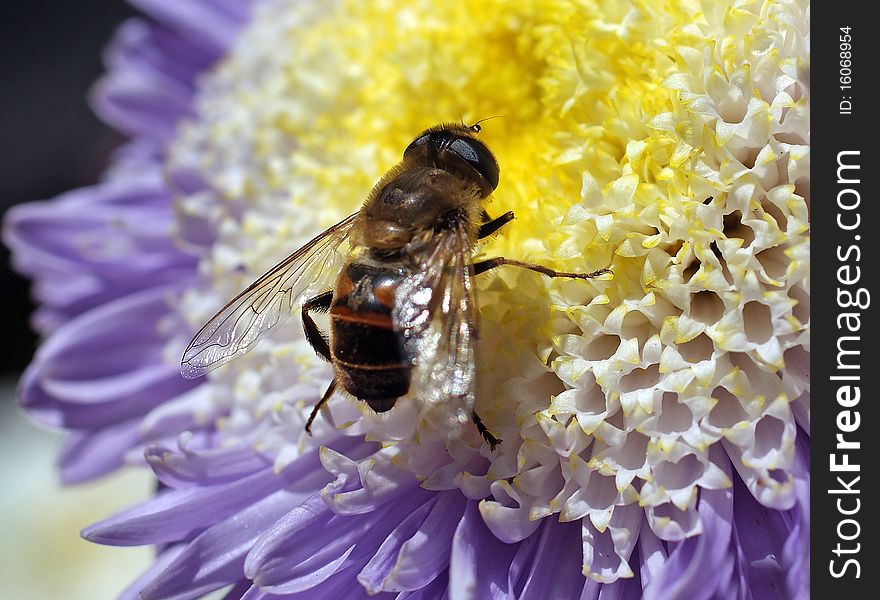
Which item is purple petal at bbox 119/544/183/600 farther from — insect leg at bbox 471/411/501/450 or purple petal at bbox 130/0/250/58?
purple petal at bbox 130/0/250/58

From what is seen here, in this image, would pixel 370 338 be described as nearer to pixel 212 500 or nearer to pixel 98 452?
pixel 212 500

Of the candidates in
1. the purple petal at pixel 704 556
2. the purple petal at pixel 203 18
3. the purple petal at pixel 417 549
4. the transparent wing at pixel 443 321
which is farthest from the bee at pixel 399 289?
A: the purple petal at pixel 203 18

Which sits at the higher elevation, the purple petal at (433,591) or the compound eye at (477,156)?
the compound eye at (477,156)

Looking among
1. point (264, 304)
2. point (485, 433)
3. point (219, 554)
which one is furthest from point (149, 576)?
point (485, 433)

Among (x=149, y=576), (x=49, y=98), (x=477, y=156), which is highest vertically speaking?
(x=49, y=98)

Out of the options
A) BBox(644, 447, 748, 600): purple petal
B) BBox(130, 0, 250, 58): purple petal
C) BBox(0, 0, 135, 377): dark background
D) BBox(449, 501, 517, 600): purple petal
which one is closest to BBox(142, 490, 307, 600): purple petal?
BBox(449, 501, 517, 600): purple petal

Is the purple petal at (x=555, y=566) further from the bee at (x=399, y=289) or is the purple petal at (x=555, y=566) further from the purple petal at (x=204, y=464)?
the purple petal at (x=204, y=464)
